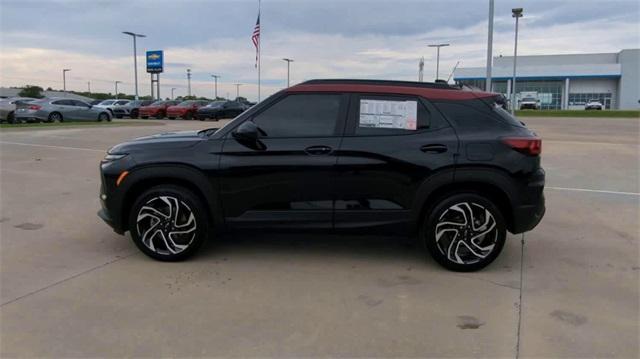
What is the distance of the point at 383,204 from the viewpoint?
193 inches

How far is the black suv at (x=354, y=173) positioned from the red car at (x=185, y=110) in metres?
33.4

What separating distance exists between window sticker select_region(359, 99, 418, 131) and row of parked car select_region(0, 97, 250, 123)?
27.7 meters

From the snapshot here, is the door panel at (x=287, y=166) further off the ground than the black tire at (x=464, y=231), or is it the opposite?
the door panel at (x=287, y=166)

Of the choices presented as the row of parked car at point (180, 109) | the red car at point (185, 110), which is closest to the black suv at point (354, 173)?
the row of parked car at point (180, 109)

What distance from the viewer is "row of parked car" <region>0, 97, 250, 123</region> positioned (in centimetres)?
2790

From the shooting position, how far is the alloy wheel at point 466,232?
15.9 ft

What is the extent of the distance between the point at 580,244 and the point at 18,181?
29.2 feet

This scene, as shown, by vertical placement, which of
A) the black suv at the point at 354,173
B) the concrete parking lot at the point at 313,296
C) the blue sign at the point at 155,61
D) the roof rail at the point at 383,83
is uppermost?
the blue sign at the point at 155,61

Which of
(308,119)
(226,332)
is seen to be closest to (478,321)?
(226,332)

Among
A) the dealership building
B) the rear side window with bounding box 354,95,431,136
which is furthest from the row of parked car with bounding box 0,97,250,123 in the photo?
the dealership building

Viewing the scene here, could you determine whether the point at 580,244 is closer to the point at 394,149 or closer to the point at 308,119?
the point at 394,149

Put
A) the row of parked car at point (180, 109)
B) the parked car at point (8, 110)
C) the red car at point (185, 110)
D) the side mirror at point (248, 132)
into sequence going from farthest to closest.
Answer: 1. the red car at point (185, 110)
2. the row of parked car at point (180, 109)
3. the parked car at point (8, 110)
4. the side mirror at point (248, 132)

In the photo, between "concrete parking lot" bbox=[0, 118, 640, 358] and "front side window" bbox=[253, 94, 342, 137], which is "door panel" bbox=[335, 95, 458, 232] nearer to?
→ "front side window" bbox=[253, 94, 342, 137]

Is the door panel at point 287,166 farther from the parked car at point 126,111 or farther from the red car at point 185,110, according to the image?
the parked car at point 126,111
